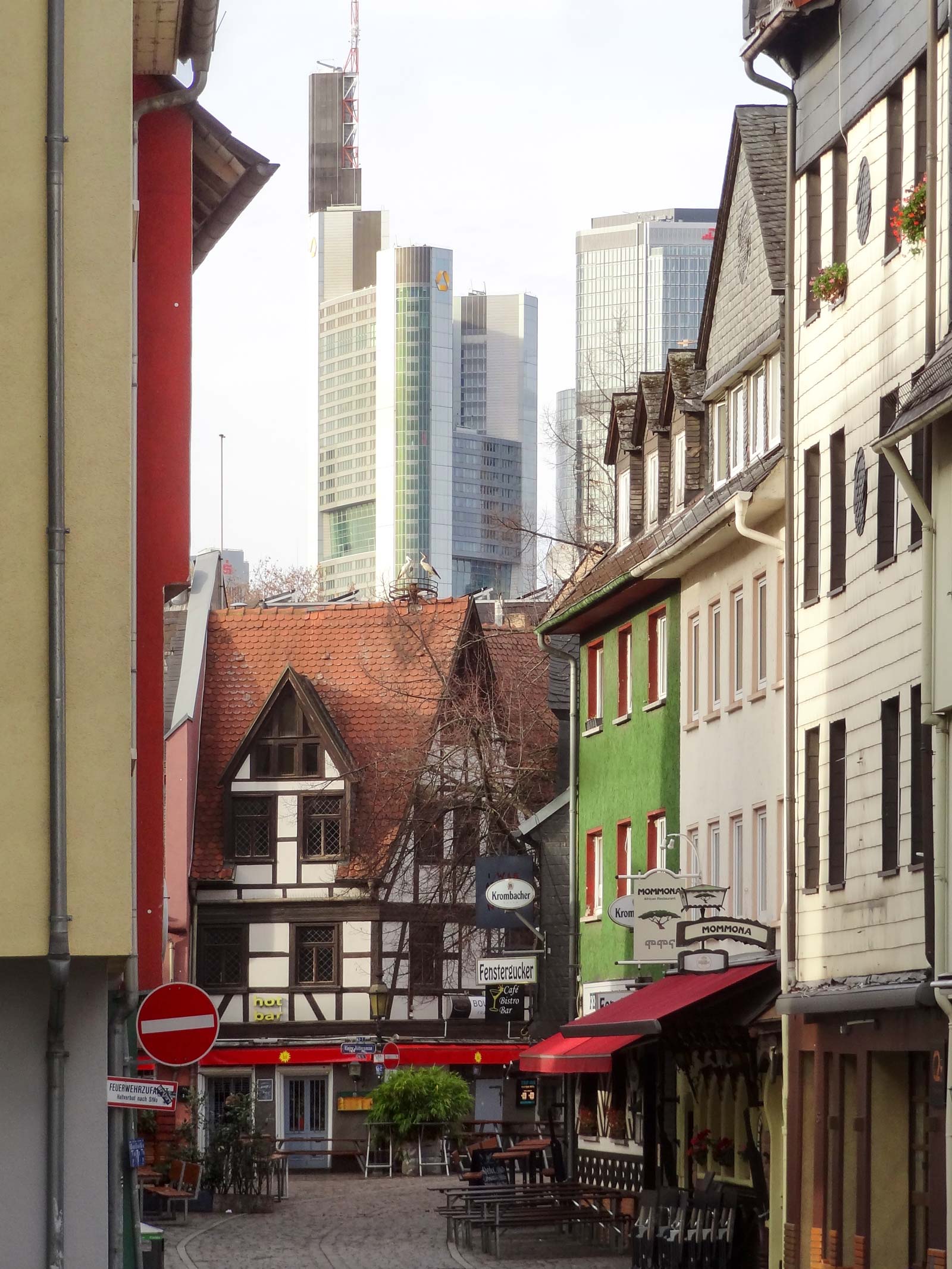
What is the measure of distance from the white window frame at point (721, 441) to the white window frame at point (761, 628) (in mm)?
3305

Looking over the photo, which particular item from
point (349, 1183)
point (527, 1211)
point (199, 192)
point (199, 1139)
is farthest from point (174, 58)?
point (199, 1139)

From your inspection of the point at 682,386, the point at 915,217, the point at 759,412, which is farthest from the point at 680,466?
the point at 915,217

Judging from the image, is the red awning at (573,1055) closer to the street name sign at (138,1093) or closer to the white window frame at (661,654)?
the white window frame at (661,654)

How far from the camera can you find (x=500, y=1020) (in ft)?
158

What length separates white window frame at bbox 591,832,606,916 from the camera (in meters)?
32.7

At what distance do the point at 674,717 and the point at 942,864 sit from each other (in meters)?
11.7

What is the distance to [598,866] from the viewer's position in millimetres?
33250

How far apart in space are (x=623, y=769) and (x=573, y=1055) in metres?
4.70

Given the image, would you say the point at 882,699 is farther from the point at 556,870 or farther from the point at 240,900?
the point at 240,900

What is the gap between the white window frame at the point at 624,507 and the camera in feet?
107

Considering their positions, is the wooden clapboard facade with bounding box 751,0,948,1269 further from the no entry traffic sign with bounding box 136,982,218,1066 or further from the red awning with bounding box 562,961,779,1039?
the no entry traffic sign with bounding box 136,982,218,1066

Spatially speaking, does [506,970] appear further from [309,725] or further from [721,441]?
[309,725]

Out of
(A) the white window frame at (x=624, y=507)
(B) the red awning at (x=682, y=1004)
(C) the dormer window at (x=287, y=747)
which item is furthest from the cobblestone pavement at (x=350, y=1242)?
(C) the dormer window at (x=287, y=747)

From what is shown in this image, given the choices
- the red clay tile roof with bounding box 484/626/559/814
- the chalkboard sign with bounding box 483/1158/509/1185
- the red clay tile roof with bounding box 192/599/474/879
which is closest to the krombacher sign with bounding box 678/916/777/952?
the chalkboard sign with bounding box 483/1158/509/1185
